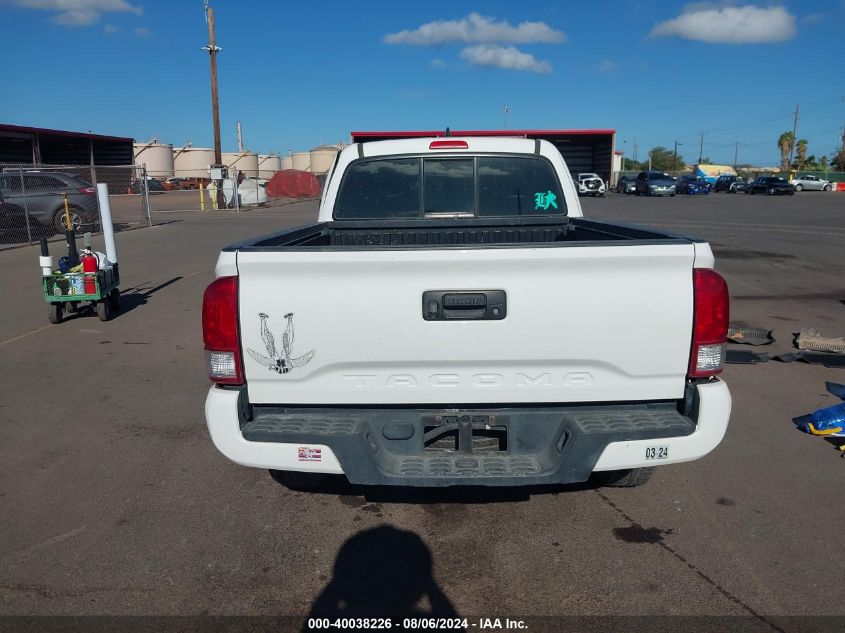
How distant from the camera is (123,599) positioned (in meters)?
3.10

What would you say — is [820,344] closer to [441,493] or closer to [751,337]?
[751,337]

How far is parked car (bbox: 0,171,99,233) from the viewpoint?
17.0 m

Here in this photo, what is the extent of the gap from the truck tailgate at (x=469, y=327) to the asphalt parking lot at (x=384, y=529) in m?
0.85

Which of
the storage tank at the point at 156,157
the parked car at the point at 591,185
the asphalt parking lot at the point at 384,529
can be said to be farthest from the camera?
the storage tank at the point at 156,157

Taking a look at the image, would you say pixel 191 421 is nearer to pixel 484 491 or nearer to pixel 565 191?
pixel 484 491

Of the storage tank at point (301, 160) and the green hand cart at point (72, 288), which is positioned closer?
the green hand cart at point (72, 288)

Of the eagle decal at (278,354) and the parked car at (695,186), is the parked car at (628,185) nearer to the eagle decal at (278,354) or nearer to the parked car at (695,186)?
the parked car at (695,186)

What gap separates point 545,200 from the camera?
16.5 feet

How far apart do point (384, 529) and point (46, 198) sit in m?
17.7

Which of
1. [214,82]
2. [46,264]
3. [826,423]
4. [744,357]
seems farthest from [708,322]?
[214,82]

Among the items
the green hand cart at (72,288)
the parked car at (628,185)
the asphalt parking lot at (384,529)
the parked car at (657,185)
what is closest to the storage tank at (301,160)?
the parked car at (628,185)

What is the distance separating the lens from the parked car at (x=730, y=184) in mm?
55350

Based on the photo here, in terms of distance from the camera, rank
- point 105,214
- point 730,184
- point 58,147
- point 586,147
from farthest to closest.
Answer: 1. point 730,184
2. point 586,147
3. point 58,147
4. point 105,214

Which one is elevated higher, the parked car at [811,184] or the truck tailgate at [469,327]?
the parked car at [811,184]
